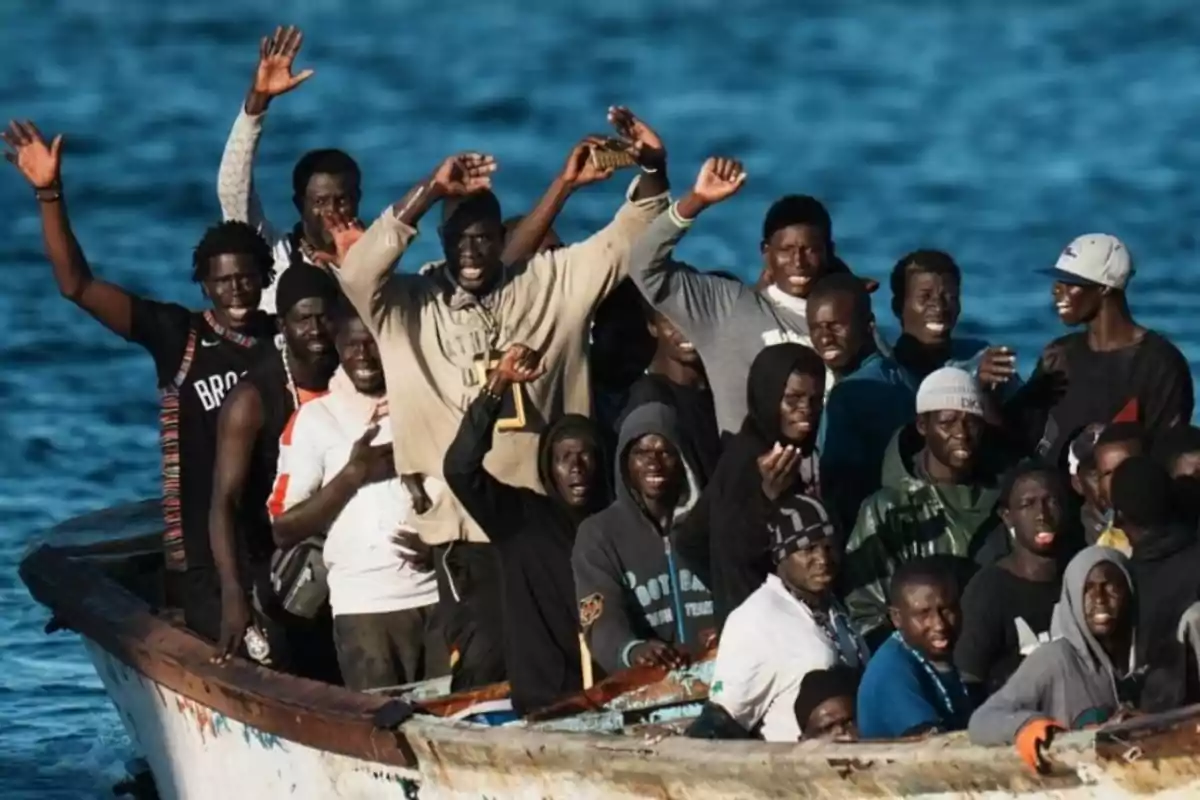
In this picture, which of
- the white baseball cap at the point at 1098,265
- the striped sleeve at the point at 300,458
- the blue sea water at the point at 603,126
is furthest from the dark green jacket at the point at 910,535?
the blue sea water at the point at 603,126

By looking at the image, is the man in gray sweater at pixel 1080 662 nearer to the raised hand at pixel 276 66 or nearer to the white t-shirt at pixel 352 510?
the white t-shirt at pixel 352 510

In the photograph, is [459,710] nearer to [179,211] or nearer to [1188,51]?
[179,211]

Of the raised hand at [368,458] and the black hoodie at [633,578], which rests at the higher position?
the raised hand at [368,458]

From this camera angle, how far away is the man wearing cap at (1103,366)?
12.7 metres

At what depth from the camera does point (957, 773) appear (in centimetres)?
1043

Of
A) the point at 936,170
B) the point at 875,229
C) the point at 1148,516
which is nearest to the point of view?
the point at 1148,516

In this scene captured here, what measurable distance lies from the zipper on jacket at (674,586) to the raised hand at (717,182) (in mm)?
1236

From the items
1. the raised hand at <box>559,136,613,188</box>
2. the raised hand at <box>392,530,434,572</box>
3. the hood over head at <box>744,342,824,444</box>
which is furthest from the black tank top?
the hood over head at <box>744,342,824,444</box>

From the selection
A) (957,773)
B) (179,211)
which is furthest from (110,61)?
(957,773)

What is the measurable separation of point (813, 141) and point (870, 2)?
6741 mm

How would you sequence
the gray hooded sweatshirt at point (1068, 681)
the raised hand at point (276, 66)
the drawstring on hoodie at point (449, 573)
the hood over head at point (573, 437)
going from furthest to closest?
the raised hand at point (276, 66) → the drawstring on hoodie at point (449, 573) → the hood over head at point (573, 437) → the gray hooded sweatshirt at point (1068, 681)

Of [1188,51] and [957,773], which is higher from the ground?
[1188,51]

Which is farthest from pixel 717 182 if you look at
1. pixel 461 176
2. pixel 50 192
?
pixel 50 192

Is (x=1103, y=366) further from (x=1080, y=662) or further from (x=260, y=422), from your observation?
(x=260, y=422)
